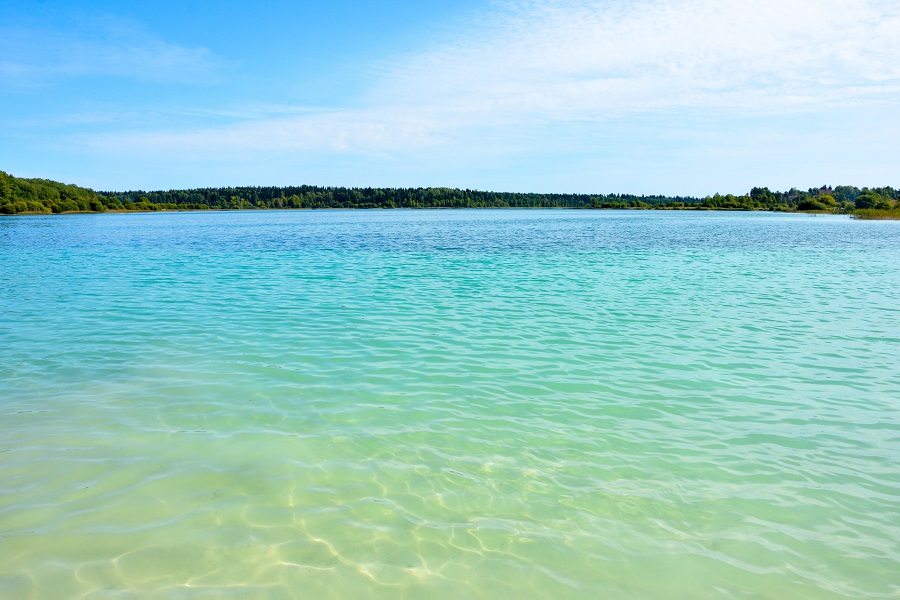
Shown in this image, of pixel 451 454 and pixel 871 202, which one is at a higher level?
pixel 871 202

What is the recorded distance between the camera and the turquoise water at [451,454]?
15.6ft

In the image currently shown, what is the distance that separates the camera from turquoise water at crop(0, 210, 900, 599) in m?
4.77

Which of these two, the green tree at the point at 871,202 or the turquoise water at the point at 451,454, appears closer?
the turquoise water at the point at 451,454

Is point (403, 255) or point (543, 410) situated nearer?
point (543, 410)

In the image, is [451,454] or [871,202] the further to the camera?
[871,202]

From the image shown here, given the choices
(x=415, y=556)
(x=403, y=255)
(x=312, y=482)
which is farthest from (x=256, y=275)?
(x=415, y=556)

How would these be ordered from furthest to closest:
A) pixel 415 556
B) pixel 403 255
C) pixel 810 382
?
1. pixel 403 255
2. pixel 810 382
3. pixel 415 556

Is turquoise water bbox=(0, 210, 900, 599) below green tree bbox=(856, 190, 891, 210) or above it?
below

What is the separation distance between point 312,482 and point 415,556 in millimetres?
1763

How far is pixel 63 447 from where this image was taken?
7070 millimetres

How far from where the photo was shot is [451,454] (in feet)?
22.8

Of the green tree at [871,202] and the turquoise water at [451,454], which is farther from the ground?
the green tree at [871,202]

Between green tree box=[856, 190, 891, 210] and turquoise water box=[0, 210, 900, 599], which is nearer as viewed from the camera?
turquoise water box=[0, 210, 900, 599]

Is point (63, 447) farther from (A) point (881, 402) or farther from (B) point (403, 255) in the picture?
(B) point (403, 255)
